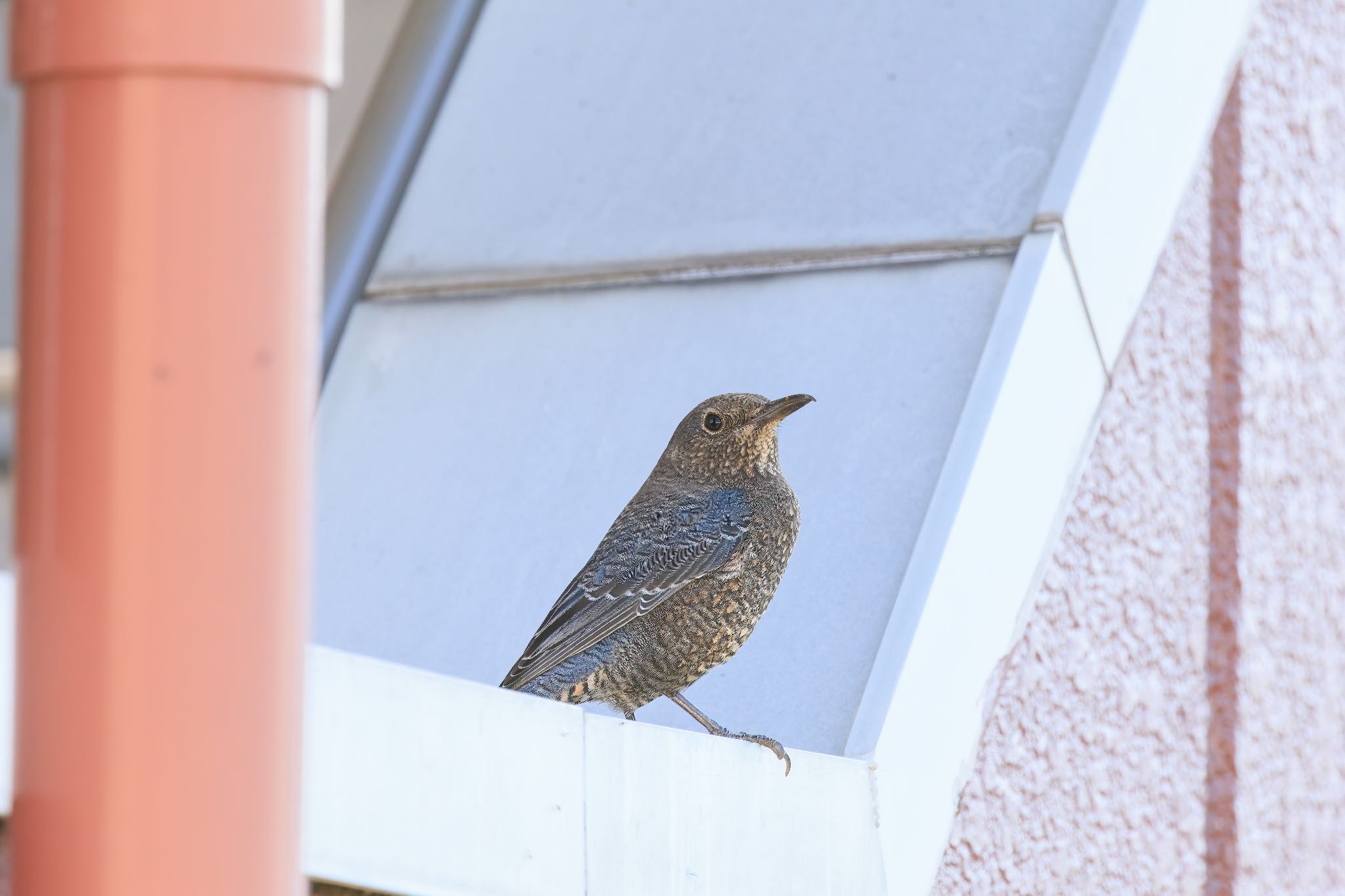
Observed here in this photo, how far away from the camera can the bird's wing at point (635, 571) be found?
11.2ft

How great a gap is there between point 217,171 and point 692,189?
289cm

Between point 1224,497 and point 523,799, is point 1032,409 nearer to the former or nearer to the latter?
point 1224,497

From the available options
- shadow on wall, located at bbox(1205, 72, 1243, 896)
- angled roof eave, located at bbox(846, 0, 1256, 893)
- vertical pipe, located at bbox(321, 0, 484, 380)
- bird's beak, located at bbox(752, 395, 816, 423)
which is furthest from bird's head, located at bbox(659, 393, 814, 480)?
vertical pipe, located at bbox(321, 0, 484, 380)

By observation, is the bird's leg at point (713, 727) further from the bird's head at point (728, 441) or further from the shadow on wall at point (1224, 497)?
the shadow on wall at point (1224, 497)

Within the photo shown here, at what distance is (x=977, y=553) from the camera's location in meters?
3.31

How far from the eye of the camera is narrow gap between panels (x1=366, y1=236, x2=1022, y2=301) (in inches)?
146

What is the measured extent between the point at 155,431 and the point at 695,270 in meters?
2.86

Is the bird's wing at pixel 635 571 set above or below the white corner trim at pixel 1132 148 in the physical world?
below

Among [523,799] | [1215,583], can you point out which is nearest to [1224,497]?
[1215,583]

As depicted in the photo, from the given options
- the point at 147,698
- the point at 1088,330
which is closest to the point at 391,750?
the point at 147,698

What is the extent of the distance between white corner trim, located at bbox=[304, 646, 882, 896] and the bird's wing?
0.76 m

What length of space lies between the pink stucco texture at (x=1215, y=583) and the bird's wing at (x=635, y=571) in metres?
0.59

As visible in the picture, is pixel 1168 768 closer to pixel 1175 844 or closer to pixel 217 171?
pixel 1175 844

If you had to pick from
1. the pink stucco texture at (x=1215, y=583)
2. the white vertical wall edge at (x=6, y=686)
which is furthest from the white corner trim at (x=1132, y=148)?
the white vertical wall edge at (x=6, y=686)
